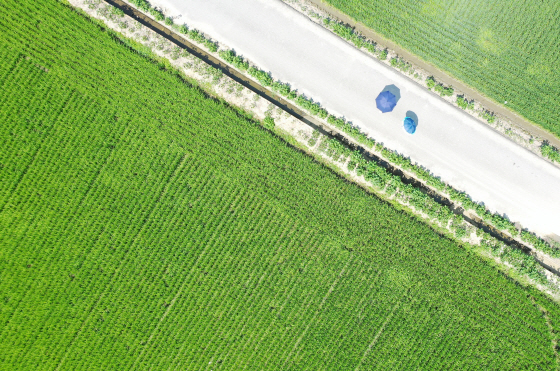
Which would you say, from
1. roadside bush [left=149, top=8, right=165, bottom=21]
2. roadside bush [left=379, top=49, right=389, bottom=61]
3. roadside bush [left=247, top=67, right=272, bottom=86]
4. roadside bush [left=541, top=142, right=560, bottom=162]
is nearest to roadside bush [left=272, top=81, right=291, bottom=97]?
roadside bush [left=247, top=67, right=272, bottom=86]

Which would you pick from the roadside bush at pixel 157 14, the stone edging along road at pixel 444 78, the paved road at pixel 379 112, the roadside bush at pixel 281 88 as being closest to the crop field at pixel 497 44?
the stone edging along road at pixel 444 78

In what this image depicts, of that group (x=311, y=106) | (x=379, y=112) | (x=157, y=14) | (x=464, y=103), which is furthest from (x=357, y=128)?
(x=157, y=14)

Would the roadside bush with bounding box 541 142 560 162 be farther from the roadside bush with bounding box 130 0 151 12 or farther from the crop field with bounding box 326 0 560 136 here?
the roadside bush with bounding box 130 0 151 12

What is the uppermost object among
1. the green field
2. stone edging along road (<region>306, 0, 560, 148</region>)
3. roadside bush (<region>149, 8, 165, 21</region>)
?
stone edging along road (<region>306, 0, 560, 148</region>)

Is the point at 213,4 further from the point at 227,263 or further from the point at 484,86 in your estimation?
the point at 484,86

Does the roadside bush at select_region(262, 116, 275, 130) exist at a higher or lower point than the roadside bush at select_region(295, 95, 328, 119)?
lower

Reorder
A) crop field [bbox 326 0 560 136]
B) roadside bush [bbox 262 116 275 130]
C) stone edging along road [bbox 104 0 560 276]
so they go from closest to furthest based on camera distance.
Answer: roadside bush [bbox 262 116 275 130], stone edging along road [bbox 104 0 560 276], crop field [bbox 326 0 560 136]

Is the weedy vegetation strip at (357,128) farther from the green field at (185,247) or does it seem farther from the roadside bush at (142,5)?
the green field at (185,247)

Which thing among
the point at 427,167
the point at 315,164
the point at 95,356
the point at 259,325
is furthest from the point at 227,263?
the point at 427,167
